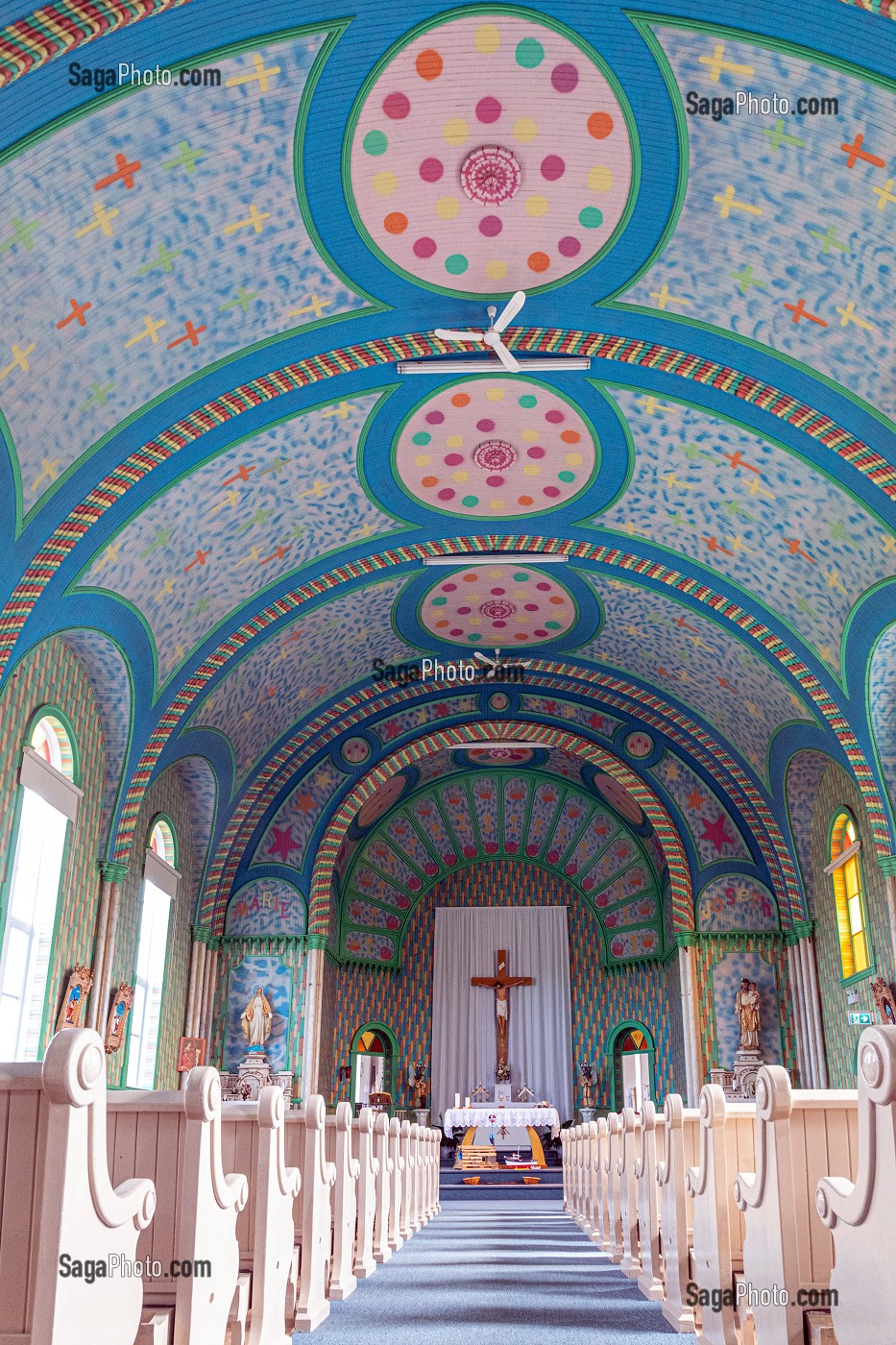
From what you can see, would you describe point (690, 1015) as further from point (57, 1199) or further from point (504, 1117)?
point (57, 1199)

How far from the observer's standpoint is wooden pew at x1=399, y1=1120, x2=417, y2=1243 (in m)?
12.1

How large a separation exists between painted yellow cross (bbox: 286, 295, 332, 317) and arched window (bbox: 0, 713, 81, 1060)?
5.54 metres

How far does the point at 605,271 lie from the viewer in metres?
11.1

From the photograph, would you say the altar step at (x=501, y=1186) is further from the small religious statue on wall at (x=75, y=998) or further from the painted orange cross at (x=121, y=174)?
the painted orange cross at (x=121, y=174)

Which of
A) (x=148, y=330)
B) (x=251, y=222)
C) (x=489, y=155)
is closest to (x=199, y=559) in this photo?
(x=148, y=330)

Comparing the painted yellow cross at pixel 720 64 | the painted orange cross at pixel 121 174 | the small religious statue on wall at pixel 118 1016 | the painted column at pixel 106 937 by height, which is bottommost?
the small religious statue on wall at pixel 118 1016

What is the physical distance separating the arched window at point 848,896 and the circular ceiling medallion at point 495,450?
7016 mm

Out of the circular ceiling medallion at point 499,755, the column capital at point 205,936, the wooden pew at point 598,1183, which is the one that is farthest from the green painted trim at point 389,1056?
the wooden pew at point 598,1183

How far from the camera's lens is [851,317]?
10.5 meters

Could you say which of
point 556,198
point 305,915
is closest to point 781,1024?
point 305,915

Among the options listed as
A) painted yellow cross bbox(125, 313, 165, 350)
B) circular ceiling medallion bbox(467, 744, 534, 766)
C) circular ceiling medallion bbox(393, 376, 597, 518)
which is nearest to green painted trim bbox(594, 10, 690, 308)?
circular ceiling medallion bbox(393, 376, 597, 518)

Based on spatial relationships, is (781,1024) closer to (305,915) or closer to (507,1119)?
(507,1119)

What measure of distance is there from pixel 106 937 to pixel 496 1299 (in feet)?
29.5

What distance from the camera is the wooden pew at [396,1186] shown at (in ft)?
36.7
